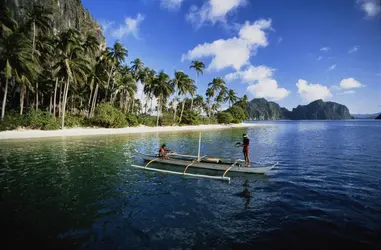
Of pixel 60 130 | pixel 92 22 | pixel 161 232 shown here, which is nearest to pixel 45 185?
pixel 161 232

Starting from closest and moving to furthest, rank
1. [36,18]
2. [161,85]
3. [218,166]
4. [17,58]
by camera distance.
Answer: [218,166], [17,58], [36,18], [161,85]

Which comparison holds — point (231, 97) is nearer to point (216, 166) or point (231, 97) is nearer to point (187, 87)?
point (187, 87)

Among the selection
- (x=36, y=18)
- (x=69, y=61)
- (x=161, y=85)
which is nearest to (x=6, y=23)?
(x=36, y=18)

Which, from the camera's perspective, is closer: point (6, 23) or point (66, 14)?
point (6, 23)

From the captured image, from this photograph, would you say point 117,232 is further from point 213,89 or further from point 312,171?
point 213,89

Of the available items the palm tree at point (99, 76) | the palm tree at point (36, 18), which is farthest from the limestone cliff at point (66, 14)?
the palm tree at point (99, 76)

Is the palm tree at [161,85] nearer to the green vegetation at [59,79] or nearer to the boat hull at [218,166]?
the green vegetation at [59,79]

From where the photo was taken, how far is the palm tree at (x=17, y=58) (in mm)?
33656

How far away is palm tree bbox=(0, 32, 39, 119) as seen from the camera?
33.7m

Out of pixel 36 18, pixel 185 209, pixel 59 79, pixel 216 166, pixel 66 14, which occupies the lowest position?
pixel 185 209

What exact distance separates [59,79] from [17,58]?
1373cm

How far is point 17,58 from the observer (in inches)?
1316

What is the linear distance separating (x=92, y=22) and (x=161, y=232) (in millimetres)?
88076

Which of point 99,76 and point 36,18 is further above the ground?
point 36,18
